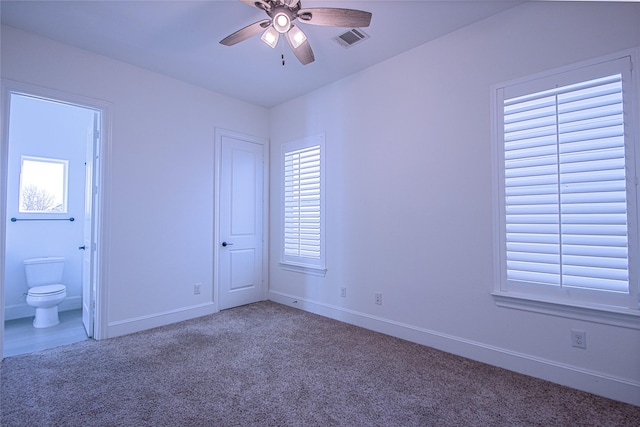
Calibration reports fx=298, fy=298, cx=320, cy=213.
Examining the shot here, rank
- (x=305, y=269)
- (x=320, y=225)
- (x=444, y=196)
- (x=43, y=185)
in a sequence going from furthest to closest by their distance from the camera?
(x=43, y=185), (x=305, y=269), (x=320, y=225), (x=444, y=196)

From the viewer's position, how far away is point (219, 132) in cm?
407

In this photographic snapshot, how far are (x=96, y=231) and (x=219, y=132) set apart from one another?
187 centimetres

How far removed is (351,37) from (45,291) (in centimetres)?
445

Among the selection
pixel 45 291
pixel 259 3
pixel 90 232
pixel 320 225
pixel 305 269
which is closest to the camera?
pixel 259 3

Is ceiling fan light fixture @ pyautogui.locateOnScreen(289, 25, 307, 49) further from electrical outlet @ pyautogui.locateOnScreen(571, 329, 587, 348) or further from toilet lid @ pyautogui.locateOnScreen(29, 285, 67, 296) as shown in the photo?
toilet lid @ pyautogui.locateOnScreen(29, 285, 67, 296)

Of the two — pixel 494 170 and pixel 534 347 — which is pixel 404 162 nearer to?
pixel 494 170

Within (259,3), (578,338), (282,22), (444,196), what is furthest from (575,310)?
(259,3)

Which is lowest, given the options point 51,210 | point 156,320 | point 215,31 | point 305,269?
point 156,320

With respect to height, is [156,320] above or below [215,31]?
below

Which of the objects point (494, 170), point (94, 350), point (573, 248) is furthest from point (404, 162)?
point (94, 350)

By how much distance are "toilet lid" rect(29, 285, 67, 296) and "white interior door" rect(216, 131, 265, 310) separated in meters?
1.85

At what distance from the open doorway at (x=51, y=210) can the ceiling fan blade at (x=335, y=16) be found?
2.54m

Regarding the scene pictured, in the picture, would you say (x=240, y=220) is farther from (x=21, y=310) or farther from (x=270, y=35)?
(x=21, y=310)

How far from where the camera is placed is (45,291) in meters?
3.54
